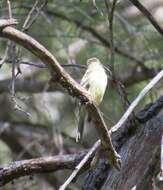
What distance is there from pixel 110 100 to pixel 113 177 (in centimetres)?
212

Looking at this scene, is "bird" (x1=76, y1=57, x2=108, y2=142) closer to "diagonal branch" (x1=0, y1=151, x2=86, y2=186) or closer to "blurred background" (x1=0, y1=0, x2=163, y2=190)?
"diagonal branch" (x1=0, y1=151, x2=86, y2=186)

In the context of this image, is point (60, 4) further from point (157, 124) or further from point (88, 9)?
point (157, 124)

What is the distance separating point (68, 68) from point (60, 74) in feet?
6.62

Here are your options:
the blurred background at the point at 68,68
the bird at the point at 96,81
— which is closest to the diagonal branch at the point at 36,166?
the bird at the point at 96,81

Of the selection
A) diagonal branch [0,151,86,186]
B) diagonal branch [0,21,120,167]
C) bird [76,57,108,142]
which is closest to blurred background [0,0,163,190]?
diagonal branch [0,151,86,186]

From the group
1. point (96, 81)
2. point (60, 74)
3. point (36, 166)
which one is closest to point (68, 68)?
point (36, 166)

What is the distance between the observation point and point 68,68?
3.24 meters

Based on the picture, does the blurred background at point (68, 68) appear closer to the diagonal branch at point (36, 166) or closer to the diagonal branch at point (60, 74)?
the diagonal branch at point (36, 166)

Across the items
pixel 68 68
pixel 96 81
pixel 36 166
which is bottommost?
pixel 36 166

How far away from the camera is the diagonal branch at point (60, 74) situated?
1.13m

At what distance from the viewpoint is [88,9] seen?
3.64 metres

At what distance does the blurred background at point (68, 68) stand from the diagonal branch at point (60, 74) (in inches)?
63.5

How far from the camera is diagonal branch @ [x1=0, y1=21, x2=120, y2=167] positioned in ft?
3.72

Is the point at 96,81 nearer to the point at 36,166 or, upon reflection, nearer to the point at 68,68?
the point at 36,166
